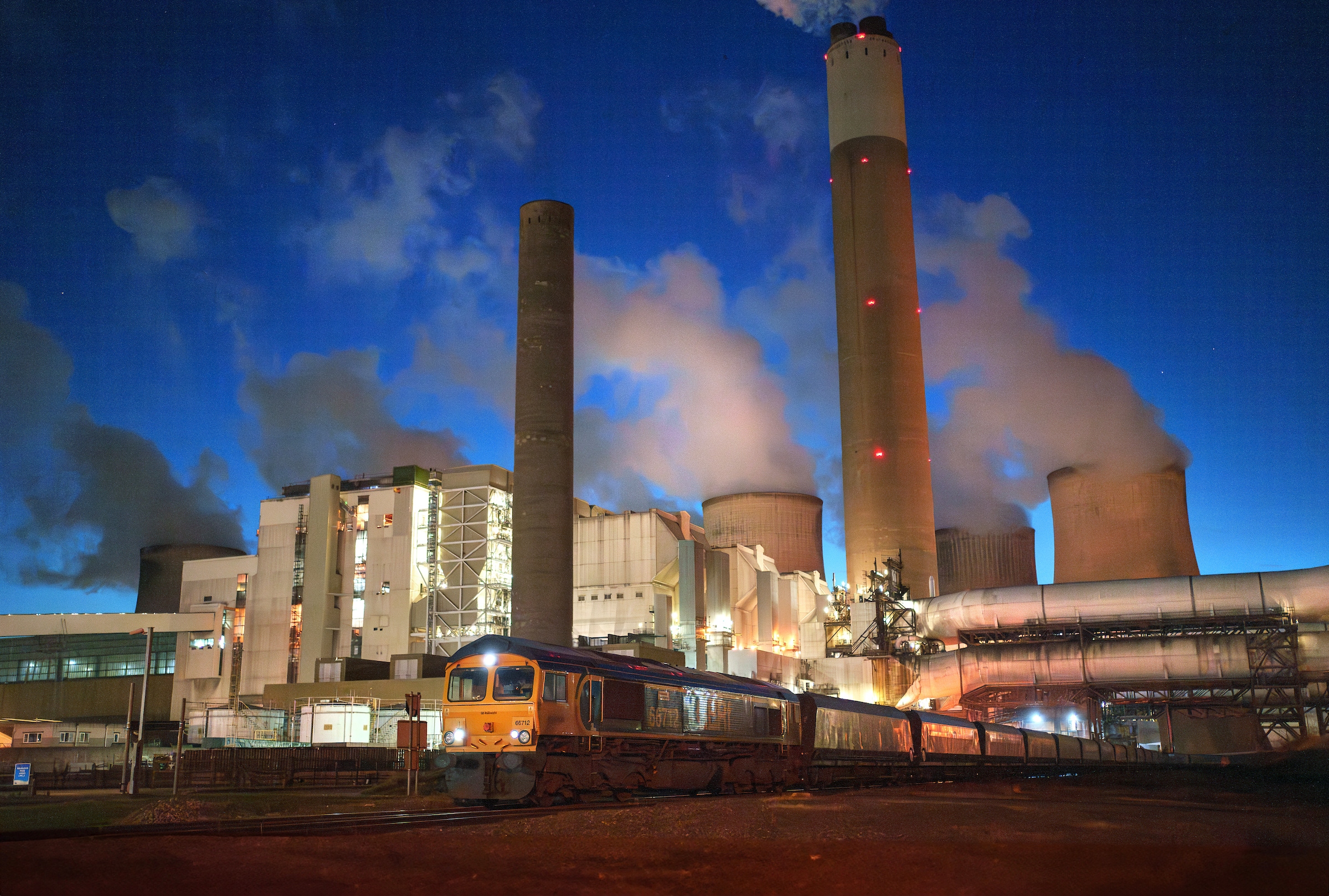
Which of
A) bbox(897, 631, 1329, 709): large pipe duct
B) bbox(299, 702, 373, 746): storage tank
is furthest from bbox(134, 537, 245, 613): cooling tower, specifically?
bbox(897, 631, 1329, 709): large pipe duct

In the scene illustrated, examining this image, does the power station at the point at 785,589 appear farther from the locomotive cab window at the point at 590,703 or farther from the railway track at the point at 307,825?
the railway track at the point at 307,825

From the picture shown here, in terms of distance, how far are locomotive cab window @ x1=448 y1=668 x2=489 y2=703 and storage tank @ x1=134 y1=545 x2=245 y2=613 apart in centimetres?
6747

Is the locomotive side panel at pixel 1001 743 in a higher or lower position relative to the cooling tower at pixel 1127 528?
lower

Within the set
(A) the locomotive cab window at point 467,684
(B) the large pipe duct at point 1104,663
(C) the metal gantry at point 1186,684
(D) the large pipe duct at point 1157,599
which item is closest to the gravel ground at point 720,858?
(A) the locomotive cab window at point 467,684

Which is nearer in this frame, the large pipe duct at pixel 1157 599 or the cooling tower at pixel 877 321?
the large pipe duct at pixel 1157 599

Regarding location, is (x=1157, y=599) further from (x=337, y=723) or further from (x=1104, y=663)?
(x=337, y=723)

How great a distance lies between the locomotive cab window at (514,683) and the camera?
18.9 metres

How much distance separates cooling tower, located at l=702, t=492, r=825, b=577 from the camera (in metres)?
80.0

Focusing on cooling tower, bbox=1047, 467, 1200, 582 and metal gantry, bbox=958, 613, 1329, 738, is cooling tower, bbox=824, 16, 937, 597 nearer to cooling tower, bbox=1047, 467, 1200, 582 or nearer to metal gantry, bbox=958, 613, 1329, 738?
cooling tower, bbox=1047, 467, 1200, 582

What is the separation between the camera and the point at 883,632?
220 feet

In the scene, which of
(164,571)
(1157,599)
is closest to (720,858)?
(1157,599)

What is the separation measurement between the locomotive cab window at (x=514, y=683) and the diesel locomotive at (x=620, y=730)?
0.9 inches

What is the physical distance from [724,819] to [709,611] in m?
52.6

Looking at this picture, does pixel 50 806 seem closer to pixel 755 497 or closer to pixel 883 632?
pixel 883 632
